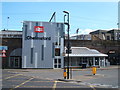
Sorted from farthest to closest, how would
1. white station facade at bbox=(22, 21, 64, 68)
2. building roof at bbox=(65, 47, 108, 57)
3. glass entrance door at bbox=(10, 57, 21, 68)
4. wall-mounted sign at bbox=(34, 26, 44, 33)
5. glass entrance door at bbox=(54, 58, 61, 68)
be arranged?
1. glass entrance door at bbox=(10, 57, 21, 68)
2. building roof at bbox=(65, 47, 108, 57)
3. glass entrance door at bbox=(54, 58, 61, 68)
4. wall-mounted sign at bbox=(34, 26, 44, 33)
5. white station facade at bbox=(22, 21, 64, 68)

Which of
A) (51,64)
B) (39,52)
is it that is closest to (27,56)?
(39,52)

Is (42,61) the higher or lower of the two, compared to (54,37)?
lower

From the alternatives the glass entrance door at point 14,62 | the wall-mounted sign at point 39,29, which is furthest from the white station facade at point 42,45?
the glass entrance door at point 14,62

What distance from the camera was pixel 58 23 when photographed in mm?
38875

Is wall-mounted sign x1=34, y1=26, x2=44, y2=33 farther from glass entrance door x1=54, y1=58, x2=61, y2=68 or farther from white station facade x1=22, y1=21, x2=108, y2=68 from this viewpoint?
glass entrance door x1=54, y1=58, x2=61, y2=68

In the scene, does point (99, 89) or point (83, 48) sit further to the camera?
point (83, 48)

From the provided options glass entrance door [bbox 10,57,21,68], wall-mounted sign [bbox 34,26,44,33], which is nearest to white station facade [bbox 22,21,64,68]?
wall-mounted sign [bbox 34,26,44,33]

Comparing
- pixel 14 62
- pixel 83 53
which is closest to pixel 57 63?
pixel 83 53

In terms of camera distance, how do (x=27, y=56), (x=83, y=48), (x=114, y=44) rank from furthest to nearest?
(x=114, y=44) < (x=83, y=48) < (x=27, y=56)

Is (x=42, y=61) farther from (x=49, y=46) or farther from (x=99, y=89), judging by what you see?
(x=99, y=89)

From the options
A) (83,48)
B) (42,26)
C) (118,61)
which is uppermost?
(42,26)

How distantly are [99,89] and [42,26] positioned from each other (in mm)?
26485

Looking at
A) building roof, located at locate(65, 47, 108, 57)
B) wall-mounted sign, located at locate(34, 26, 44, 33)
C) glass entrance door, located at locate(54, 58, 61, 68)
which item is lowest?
glass entrance door, located at locate(54, 58, 61, 68)

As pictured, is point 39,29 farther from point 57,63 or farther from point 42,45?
point 57,63
